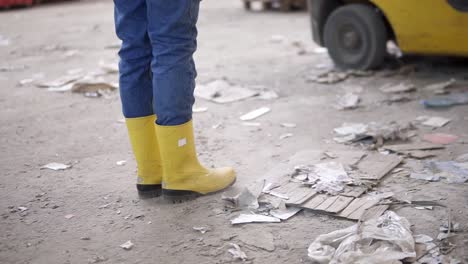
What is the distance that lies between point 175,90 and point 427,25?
2571mm

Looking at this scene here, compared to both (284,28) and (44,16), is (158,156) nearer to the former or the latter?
(284,28)

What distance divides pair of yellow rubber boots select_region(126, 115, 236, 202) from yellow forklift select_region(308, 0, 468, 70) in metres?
2.31

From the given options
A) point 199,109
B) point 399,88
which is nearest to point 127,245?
point 199,109

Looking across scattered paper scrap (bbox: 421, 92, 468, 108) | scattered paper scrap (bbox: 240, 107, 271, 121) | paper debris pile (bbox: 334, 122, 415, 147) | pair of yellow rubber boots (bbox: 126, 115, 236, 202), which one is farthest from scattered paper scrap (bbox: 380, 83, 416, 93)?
pair of yellow rubber boots (bbox: 126, 115, 236, 202)

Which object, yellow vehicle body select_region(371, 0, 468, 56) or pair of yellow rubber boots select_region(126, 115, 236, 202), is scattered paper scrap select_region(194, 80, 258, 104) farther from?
pair of yellow rubber boots select_region(126, 115, 236, 202)

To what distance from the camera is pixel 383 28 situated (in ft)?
15.3

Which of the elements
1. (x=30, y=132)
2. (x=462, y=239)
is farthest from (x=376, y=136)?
(x=30, y=132)

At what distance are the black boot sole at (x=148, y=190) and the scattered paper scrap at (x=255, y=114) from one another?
1336 millimetres

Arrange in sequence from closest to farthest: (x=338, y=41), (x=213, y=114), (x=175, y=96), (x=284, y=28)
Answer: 1. (x=175, y=96)
2. (x=213, y=114)
3. (x=338, y=41)
4. (x=284, y=28)

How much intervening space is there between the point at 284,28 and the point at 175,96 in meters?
5.39

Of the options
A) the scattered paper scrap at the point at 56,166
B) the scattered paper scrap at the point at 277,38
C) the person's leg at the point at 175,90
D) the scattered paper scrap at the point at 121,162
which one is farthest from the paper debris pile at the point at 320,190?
the scattered paper scrap at the point at 277,38

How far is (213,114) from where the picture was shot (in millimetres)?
4008

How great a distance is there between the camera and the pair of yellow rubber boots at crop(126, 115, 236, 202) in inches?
96.2

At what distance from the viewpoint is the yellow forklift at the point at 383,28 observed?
4012 mm
